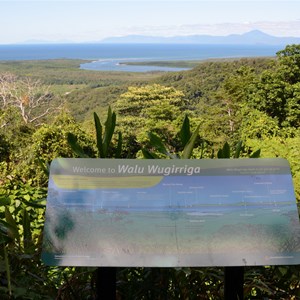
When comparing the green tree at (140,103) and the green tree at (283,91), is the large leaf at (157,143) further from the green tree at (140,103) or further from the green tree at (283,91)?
the green tree at (140,103)

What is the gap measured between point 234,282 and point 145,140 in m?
11.0

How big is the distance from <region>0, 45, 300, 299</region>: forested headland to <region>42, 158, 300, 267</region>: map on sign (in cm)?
8

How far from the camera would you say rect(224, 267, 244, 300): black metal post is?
A: 1.18 metres

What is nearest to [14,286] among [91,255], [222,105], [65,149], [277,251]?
[91,255]

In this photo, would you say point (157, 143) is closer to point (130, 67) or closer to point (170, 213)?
point (170, 213)

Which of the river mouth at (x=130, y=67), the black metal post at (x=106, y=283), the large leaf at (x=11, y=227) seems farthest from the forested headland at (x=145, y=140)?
the river mouth at (x=130, y=67)

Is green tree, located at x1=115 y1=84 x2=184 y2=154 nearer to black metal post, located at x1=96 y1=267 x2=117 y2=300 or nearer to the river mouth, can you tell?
black metal post, located at x1=96 y1=267 x2=117 y2=300

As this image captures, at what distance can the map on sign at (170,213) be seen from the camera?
43.8 inches

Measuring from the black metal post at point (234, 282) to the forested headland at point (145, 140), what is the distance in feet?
0.33

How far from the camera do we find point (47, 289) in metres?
1.37

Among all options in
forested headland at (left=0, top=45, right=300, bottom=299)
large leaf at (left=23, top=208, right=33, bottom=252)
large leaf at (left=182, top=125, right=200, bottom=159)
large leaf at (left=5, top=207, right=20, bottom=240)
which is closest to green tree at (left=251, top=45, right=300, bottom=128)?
forested headland at (left=0, top=45, right=300, bottom=299)

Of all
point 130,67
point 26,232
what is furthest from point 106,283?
point 130,67

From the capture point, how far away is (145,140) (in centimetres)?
1212

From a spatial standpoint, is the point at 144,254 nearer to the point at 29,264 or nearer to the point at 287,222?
the point at 287,222
